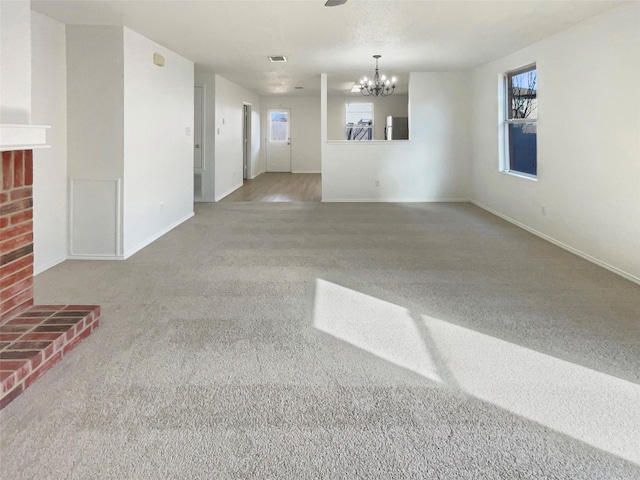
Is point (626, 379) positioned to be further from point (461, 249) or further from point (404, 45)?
point (404, 45)

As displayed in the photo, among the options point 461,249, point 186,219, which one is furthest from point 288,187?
point 461,249

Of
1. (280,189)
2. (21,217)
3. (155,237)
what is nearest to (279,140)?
(280,189)

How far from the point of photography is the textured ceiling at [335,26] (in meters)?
4.07

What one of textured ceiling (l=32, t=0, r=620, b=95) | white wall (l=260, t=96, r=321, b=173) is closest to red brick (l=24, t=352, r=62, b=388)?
textured ceiling (l=32, t=0, r=620, b=95)

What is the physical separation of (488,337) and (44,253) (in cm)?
371

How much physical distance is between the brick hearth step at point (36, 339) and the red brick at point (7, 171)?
27.6 inches

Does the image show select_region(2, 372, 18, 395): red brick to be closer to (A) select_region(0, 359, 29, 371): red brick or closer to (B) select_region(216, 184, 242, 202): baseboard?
(A) select_region(0, 359, 29, 371): red brick

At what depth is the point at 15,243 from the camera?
106 inches

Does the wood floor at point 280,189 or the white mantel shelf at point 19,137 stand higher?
the wood floor at point 280,189

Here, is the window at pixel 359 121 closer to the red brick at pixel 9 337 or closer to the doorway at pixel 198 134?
the doorway at pixel 198 134

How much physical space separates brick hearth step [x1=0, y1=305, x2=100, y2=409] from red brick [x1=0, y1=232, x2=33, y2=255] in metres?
0.36

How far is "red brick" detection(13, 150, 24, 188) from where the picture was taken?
8.75 feet

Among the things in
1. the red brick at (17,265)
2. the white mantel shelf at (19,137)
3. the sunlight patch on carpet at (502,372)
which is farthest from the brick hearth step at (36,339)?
the sunlight patch on carpet at (502,372)

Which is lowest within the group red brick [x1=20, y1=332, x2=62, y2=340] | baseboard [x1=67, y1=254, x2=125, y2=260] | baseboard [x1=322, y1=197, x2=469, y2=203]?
red brick [x1=20, y1=332, x2=62, y2=340]
